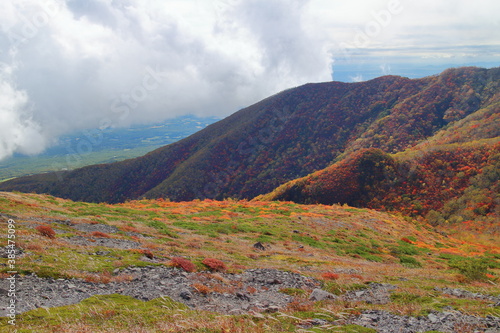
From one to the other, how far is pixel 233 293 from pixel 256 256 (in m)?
7.28

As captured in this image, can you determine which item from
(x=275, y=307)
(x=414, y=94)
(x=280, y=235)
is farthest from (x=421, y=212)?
(x=414, y=94)

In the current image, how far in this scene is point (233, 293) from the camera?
10.7m

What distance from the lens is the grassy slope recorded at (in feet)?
24.2

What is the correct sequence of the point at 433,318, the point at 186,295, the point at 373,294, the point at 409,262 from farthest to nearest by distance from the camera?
the point at 409,262 < the point at 373,294 < the point at 186,295 < the point at 433,318

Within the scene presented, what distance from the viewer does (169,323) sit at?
7.09 m

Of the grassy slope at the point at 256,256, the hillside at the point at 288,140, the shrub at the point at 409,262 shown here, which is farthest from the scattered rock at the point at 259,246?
the hillside at the point at 288,140

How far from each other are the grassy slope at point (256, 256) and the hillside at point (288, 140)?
190ft

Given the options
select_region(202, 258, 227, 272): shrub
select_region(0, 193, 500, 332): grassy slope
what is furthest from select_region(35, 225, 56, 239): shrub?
select_region(202, 258, 227, 272): shrub

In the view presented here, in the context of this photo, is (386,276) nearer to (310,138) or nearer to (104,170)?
(310,138)

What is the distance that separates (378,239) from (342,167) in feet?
106

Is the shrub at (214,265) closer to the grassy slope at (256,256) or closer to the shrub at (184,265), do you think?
the grassy slope at (256,256)

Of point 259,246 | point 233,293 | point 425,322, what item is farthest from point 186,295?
point 259,246

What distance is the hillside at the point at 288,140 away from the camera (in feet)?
293

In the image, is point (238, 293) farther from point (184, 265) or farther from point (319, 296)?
point (184, 265)
